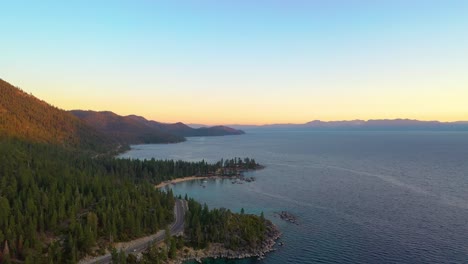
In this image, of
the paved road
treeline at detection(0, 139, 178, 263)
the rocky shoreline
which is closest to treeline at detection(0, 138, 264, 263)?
treeline at detection(0, 139, 178, 263)

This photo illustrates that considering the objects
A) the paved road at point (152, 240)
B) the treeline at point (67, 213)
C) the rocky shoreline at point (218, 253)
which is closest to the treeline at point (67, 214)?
Result: the treeline at point (67, 213)

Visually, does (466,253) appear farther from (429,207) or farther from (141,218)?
(141,218)

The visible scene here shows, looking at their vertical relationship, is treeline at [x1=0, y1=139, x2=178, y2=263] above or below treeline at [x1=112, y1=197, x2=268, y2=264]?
above

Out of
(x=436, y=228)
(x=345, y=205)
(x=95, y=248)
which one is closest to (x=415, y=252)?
(x=436, y=228)

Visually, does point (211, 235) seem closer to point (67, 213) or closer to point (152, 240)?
point (152, 240)

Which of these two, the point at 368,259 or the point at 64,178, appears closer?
the point at 368,259

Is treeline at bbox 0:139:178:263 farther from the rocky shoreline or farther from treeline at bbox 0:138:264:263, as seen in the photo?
the rocky shoreline

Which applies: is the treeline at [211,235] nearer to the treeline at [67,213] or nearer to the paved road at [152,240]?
the paved road at [152,240]

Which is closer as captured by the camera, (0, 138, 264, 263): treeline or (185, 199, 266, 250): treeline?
(0, 138, 264, 263): treeline

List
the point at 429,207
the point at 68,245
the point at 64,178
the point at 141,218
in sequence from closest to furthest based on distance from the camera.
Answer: the point at 68,245
the point at 141,218
the point at 64,178
the point at 429,207
